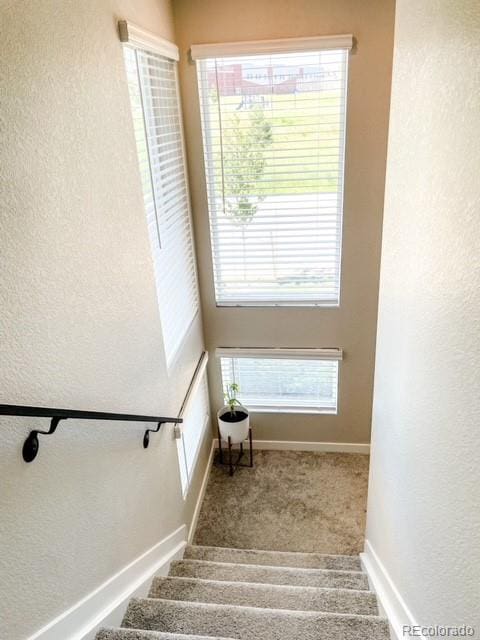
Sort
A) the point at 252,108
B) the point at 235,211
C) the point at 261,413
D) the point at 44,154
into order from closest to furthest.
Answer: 1. the point at 44,154
2. the point at 252,108
3. the point at 235,211
4. the point at 261,413

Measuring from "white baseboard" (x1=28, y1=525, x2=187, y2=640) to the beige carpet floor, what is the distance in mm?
807

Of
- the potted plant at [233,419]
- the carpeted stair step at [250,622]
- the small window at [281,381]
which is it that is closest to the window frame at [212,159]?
the small window at [281,381]

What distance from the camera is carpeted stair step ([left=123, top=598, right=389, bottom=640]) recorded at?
1.93 metres

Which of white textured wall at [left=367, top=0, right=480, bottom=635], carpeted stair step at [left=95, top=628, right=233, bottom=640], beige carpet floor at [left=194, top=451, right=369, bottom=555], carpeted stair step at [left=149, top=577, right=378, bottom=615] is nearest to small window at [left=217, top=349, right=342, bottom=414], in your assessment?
beige carpet floor at [left=194, top=451, right=369, bottom=555]

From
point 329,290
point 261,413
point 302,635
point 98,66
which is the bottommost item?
point 261,413

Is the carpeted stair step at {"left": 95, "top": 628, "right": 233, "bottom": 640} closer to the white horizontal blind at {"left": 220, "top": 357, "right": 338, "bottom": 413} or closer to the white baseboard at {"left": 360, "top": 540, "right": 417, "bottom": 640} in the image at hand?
the white baseboard at {"left": 360, "top": 540, "right": 417, "bottom": 640}

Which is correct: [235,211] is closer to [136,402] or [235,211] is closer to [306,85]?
[306,85]

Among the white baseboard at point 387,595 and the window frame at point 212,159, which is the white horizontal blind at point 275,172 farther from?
the white baseboard at point 387,595

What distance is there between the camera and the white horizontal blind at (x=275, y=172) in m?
2.89

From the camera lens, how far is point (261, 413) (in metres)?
3.94

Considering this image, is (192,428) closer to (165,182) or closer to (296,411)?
(296,411)

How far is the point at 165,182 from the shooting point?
2.67m

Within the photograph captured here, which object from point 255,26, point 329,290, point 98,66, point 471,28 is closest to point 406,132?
point 471,28

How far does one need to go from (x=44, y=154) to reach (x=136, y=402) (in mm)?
1120
